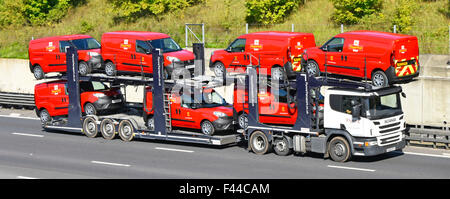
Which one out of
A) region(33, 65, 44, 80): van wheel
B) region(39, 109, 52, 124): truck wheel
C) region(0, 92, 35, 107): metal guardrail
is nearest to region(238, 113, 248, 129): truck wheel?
region(39, 109, 52, 124): truck wheel

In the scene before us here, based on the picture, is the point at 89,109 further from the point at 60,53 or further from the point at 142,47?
the point at 142,47

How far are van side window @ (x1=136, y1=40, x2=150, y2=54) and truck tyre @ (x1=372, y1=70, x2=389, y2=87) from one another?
28.3 feet

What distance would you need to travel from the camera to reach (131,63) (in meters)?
27.6

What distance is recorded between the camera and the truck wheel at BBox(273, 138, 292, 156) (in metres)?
24.4

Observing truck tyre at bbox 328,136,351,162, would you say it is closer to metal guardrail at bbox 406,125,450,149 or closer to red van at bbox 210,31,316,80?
red van at bbox 210,31,316,80

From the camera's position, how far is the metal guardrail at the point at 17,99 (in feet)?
122

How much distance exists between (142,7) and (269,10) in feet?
29.9

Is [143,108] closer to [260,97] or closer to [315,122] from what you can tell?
[260,97]

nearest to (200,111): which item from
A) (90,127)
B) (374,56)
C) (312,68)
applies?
(312,68)

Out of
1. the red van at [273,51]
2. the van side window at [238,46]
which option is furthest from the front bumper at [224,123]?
the van side window at [238,46]

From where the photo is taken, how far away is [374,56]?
22.7m

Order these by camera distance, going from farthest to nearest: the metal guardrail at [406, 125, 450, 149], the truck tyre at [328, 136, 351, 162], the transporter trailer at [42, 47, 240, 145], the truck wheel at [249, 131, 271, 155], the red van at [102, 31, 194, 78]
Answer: the red van at [102, 31, 194, 78]
the transporter trailer at [42, 47, 240, 145]
the metal guardrail at [406, 125, 450, 149]
the truck wheel at [249, 131, 271, 155]
the truck tyre at [328, 136, 351, 162]
